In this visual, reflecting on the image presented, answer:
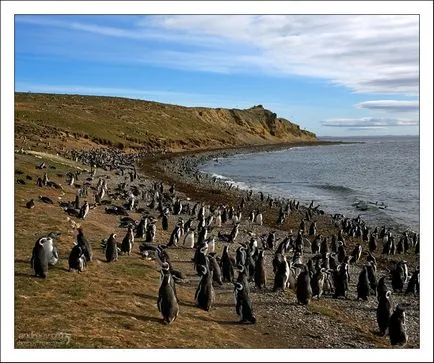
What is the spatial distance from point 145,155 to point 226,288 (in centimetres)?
6349

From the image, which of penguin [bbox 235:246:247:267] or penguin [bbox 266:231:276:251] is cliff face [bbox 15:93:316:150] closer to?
penguin [bbox 266:231:276:251]

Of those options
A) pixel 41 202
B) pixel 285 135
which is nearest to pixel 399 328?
pixel 41 202

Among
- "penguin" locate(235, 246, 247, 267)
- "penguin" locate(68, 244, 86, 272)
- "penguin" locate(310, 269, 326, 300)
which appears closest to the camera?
"penguin" locate(68, 244, 86, 272)

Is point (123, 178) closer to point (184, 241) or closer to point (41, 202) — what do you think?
point (41, 202)

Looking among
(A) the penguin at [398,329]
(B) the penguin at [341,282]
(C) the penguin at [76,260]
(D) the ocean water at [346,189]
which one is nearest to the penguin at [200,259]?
(C) the penguin at [76,260]

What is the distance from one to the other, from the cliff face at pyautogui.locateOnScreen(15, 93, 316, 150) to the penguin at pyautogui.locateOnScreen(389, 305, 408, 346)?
5104 centimetres

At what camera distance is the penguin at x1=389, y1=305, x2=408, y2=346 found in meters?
11.4

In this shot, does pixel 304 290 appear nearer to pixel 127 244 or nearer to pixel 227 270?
pixel 227 270

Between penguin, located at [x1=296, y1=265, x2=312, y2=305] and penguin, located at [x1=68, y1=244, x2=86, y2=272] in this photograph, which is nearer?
penguin, located at [x1=68, y1=244, x2=86, y2=272]

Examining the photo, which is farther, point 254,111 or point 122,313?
point 254,111

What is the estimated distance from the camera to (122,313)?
423 inches

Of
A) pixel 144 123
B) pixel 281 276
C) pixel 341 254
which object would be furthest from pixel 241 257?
pixel 144 123

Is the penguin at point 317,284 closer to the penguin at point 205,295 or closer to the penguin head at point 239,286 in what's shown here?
the penguin head at point 239,286

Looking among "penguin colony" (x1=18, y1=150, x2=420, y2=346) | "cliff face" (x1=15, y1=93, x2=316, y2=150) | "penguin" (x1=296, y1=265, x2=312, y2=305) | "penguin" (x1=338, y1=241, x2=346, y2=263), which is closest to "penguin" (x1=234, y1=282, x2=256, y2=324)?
"penguin colony" (x1=18, y1=150, x2=420, y2=346)
